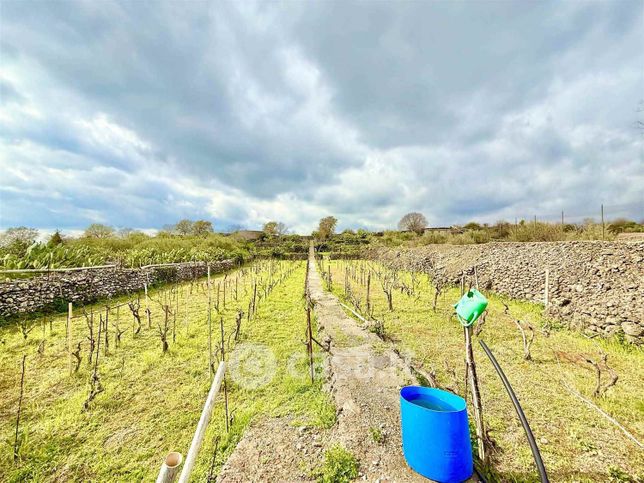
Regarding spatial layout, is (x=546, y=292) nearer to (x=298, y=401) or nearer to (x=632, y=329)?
(x=632, y=329)

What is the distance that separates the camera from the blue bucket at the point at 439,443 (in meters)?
2.17

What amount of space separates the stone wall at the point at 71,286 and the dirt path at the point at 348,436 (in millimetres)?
9031

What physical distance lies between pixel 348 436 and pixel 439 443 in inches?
40.3

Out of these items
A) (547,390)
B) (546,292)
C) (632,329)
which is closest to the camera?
(547,390)

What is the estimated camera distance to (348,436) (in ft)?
9.36

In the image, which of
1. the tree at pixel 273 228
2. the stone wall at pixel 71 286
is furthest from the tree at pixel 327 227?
the stone wall at pixel 71 286

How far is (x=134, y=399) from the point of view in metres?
4.06

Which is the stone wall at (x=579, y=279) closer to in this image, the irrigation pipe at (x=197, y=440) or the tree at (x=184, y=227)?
the irrigation pipe at (x=197, y=440)

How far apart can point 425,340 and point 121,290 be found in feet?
39.4

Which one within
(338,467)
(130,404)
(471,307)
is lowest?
(130,404)

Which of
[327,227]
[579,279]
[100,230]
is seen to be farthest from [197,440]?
[327,227]

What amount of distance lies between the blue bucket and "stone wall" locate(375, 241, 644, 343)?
21.0 ft

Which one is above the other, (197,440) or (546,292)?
(546,292)

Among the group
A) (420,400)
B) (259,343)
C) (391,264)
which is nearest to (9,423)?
(259,343)
